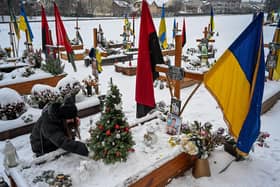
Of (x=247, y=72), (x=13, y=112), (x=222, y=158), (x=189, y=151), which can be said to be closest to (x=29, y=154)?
(x=13, y=112)

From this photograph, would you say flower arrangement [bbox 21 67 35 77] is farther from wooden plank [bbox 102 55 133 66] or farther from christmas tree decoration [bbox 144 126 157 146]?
christmas tree decoration [bbox 144 126 157 146]

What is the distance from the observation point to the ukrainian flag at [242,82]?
2547mm

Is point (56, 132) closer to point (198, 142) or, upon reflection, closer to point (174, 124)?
point (174, 124)

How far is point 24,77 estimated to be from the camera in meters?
6.90

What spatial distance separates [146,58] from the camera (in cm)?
315

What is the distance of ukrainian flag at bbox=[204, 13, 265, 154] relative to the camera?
2547mm

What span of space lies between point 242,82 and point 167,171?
4.85 feet

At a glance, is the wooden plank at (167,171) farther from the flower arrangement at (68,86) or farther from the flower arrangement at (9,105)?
the flower arrangement at (9,105)

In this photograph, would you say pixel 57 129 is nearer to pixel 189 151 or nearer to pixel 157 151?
pixel 157 151

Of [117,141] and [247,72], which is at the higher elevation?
[247,72]

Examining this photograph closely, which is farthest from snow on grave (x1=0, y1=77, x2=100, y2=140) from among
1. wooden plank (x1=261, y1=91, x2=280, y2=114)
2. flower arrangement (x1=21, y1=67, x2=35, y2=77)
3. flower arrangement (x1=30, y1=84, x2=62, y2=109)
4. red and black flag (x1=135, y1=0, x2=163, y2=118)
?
wooden plank (x1=261, y1=91, x2=280, y2=114)

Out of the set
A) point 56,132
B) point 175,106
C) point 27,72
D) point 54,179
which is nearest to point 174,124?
point 175,106

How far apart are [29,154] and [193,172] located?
9.26ft

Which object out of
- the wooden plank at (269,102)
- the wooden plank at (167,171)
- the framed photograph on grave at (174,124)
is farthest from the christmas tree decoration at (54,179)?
the wooden plank at (269,102)
